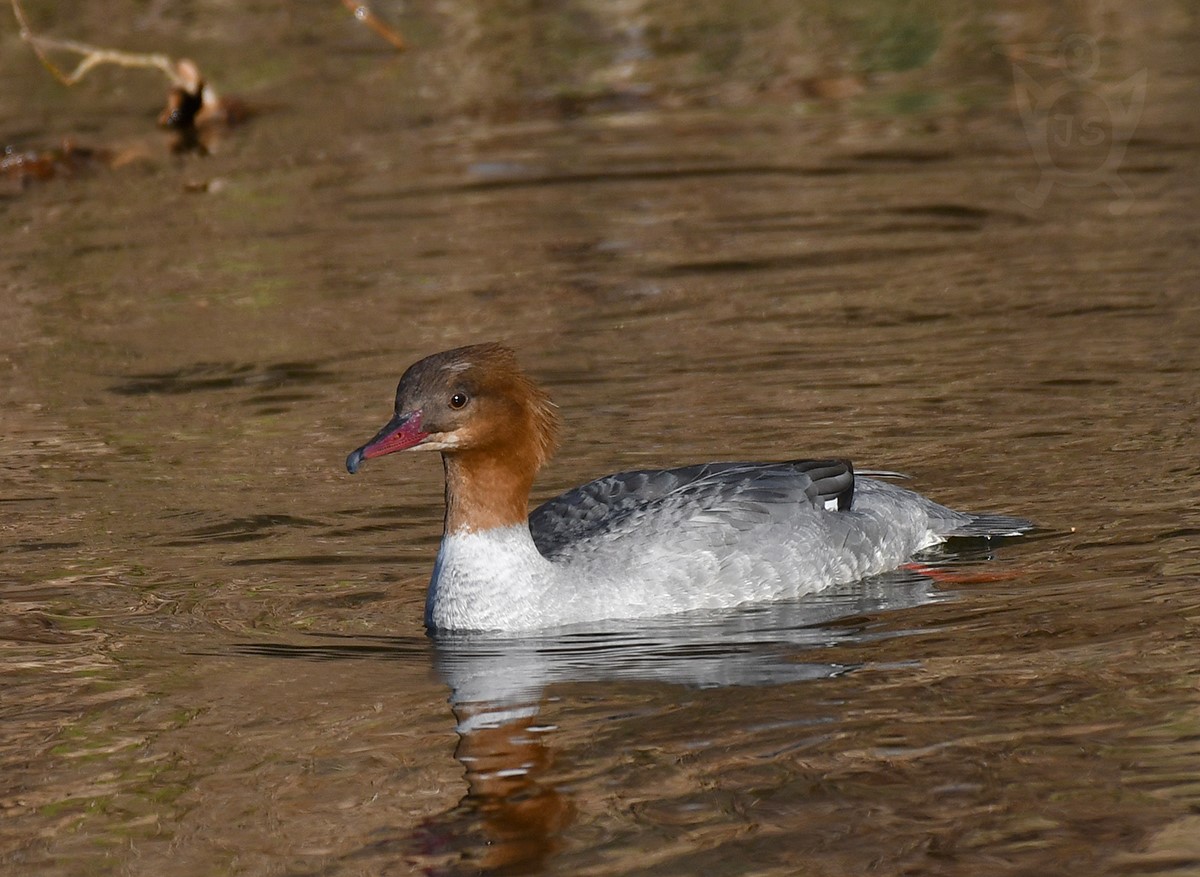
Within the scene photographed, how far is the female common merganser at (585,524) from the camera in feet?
22.8

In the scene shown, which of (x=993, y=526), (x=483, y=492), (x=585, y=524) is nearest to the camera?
(x=483, y=492)

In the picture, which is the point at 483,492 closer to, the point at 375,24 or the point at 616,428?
the point at 616,428

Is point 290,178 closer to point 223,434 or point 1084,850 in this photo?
point 223,434

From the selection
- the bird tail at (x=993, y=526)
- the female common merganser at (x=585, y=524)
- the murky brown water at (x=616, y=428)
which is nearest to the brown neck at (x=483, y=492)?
the female common merganser at (x=585, y=524)

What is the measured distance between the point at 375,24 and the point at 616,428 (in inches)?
350

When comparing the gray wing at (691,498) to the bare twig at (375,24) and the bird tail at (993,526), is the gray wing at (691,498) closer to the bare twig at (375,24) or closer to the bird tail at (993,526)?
the bird tail at (993,526)

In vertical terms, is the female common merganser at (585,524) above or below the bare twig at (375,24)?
below

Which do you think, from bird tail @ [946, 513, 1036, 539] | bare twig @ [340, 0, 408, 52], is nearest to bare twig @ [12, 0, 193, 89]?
bare twig @ [340, 0, 408, 52]

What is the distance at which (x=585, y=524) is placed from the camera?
7.36 meters

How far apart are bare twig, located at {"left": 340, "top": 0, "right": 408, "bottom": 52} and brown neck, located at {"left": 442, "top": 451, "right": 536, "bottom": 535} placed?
31.9 feet

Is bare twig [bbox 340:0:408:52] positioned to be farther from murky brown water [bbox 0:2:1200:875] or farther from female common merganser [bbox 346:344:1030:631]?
female common merganser [bbox 346:344:1030:631]

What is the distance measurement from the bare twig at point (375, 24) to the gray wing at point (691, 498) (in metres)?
9.48

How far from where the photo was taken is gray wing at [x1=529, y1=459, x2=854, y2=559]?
7.31 meters

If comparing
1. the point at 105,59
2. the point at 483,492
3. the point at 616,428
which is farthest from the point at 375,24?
the point at 483,492
